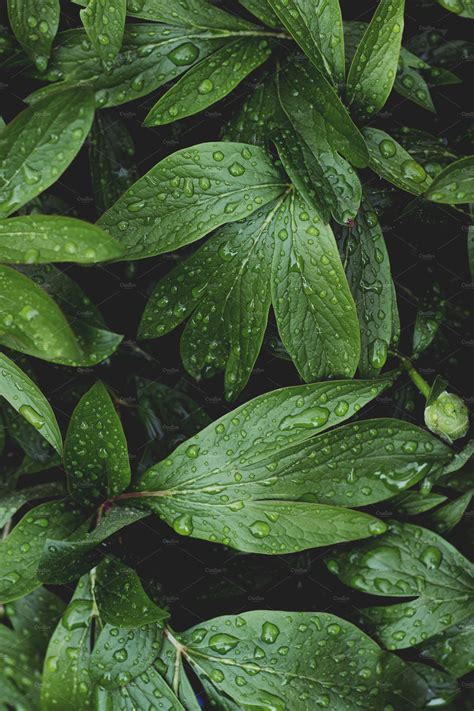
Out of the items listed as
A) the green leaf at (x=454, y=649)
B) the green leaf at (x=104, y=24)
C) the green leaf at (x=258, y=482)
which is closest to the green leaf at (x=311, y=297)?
the green leaf at (x=258, y=482)

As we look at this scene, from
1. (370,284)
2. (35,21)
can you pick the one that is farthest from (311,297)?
(35,21)

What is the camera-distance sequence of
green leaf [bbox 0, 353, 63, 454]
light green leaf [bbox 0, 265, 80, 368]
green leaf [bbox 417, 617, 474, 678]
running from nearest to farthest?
light green leaf [bbox 0, 265, 80, 368]
green leaf [bbox 0, 353, 63, 454]
green leaf [bbox 417, 617, 474, 678]

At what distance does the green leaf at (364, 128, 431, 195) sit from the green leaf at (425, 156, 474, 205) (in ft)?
0.18

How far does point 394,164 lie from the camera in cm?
75

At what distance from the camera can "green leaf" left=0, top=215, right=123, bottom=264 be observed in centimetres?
63

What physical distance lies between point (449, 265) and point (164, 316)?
36 centimetres

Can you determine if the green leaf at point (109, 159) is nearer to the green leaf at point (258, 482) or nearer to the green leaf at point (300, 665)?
the green leaf at point (258, 482)

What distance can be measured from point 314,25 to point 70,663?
712mm

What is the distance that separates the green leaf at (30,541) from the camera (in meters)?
0.75

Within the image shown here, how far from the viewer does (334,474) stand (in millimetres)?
801

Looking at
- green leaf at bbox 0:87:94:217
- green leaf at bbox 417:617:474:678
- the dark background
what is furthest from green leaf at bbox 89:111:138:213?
green leaf at bbox 417:617:474:678

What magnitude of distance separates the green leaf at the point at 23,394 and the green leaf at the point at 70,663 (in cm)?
22

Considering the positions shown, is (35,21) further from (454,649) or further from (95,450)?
(454,649)

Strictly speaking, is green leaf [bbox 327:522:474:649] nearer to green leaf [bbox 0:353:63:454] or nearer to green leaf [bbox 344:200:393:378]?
green leaf [bbox 344:200:393:378]
